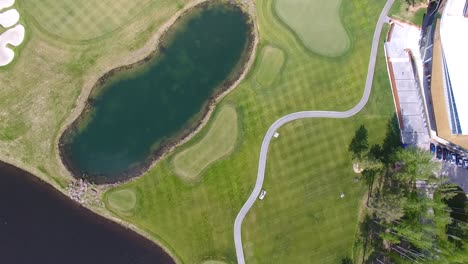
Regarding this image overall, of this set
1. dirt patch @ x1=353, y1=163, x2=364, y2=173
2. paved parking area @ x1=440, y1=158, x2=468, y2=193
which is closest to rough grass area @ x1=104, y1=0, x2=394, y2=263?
dirt patch @ x1=353, y1=163, x2=364, y2=173

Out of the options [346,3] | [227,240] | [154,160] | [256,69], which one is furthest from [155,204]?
[346,3]

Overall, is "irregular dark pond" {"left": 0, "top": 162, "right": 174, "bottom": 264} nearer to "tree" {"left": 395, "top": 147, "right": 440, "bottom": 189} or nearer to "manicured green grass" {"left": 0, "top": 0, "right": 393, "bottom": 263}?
"manicured green grass" {"left": 0, "top": 0, "right": 393, "bottom": 263}

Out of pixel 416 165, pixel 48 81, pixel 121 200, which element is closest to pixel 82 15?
pixel 48 81

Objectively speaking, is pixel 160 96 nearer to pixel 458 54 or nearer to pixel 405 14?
pixel 405 14

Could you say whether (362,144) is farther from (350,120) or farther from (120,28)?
(120,28)

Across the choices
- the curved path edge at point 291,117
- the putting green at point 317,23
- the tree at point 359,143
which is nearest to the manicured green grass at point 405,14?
the curved path edge at point 291,117

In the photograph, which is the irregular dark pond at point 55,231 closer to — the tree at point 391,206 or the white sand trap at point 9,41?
the white sand trap at point 9,41
